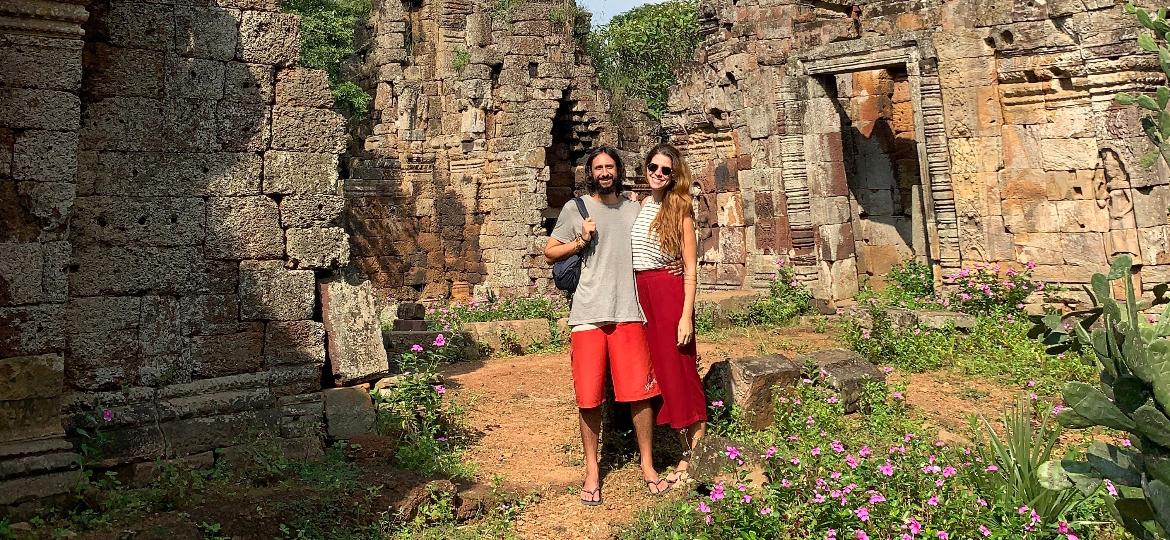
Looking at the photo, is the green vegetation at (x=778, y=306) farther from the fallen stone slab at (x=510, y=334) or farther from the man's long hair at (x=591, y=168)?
the man's long hair at (x=591, y=168)

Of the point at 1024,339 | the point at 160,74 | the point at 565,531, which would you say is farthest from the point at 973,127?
the point at 160,74

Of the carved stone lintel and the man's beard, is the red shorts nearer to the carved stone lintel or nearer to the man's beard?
the man's beard

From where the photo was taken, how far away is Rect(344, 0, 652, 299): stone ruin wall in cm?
1842

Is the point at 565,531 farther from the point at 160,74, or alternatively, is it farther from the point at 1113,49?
the point at 1113,49

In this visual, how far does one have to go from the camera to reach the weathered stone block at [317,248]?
669 centimetres

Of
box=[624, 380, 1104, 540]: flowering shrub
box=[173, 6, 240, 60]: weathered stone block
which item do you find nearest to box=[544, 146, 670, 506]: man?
box=[624, 380, 1104, 540]: flowering shrub

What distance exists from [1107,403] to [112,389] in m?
5.92

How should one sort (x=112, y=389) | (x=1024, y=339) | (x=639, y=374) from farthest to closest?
1. (x=1024, y=339)
2. (x=112, y=389)
3. (x=639, y=374)

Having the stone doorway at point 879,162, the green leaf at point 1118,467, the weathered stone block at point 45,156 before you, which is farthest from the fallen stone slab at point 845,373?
the stone doorway at point 879,162

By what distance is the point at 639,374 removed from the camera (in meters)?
5.35

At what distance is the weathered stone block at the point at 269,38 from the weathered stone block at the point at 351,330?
68.1 inches

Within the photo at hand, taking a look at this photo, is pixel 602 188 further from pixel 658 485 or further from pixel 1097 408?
pixel 1097 408

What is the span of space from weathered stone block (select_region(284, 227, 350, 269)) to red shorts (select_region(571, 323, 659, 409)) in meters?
2.39

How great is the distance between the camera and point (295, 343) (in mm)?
6625
